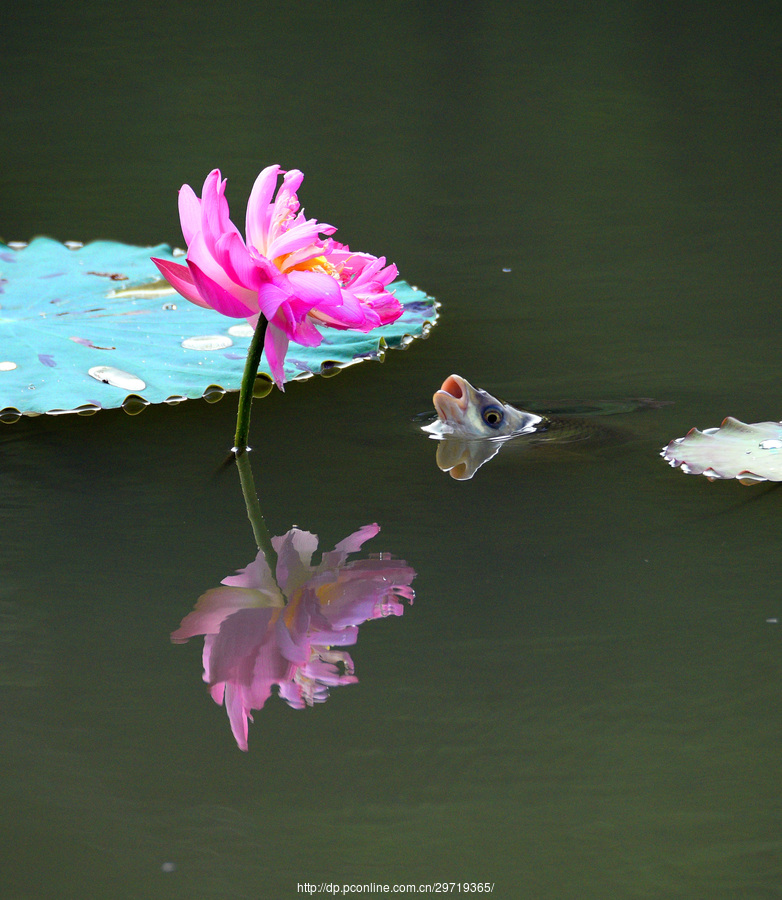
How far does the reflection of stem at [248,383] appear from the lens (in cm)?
142

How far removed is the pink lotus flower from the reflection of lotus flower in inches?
11.2

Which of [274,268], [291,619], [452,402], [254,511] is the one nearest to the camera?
[291,619]

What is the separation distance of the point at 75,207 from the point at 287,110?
1.64 meters

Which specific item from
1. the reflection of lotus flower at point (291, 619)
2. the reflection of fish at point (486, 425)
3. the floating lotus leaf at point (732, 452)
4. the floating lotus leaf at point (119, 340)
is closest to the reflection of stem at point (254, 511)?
the reflection of lotus flower at point (291, 619)

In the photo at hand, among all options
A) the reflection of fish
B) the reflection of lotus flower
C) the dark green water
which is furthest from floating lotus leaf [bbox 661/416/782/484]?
the reflection of lotus flower

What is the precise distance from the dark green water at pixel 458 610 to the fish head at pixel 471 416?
2.8 inches

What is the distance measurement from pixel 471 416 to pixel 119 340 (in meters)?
0.66

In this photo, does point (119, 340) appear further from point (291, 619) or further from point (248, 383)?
point (291, 619)

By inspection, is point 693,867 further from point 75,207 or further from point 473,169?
point 473,169

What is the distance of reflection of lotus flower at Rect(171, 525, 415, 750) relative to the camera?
3.42 feet

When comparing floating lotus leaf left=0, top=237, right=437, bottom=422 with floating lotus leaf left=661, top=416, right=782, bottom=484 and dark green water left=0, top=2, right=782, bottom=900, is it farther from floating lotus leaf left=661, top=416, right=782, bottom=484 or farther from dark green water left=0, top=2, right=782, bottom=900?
floating lotus leaf left=661, top=416, right=782, bottom=484

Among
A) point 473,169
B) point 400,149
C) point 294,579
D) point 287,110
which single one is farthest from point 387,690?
point 287,110

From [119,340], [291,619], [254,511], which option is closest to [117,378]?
[119,340]

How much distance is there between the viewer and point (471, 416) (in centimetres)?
172
